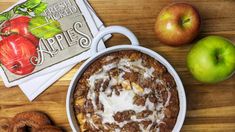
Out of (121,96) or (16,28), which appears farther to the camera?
(16,28)

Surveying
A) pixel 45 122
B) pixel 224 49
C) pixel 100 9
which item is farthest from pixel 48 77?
pixel 224 49

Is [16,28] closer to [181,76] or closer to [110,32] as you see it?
[110,32]

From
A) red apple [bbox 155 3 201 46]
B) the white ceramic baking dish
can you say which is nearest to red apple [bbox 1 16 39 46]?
the white ceramic baking dish

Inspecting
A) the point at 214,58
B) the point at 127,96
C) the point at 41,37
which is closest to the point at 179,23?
the point at 214,58

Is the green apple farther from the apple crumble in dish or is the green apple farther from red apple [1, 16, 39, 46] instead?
red apple [1, 16, 39, 46]

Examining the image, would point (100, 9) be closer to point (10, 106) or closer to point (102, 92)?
point (102, 92)

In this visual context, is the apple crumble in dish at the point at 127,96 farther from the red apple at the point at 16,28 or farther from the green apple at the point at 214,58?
the red apple at the point at 16,28
